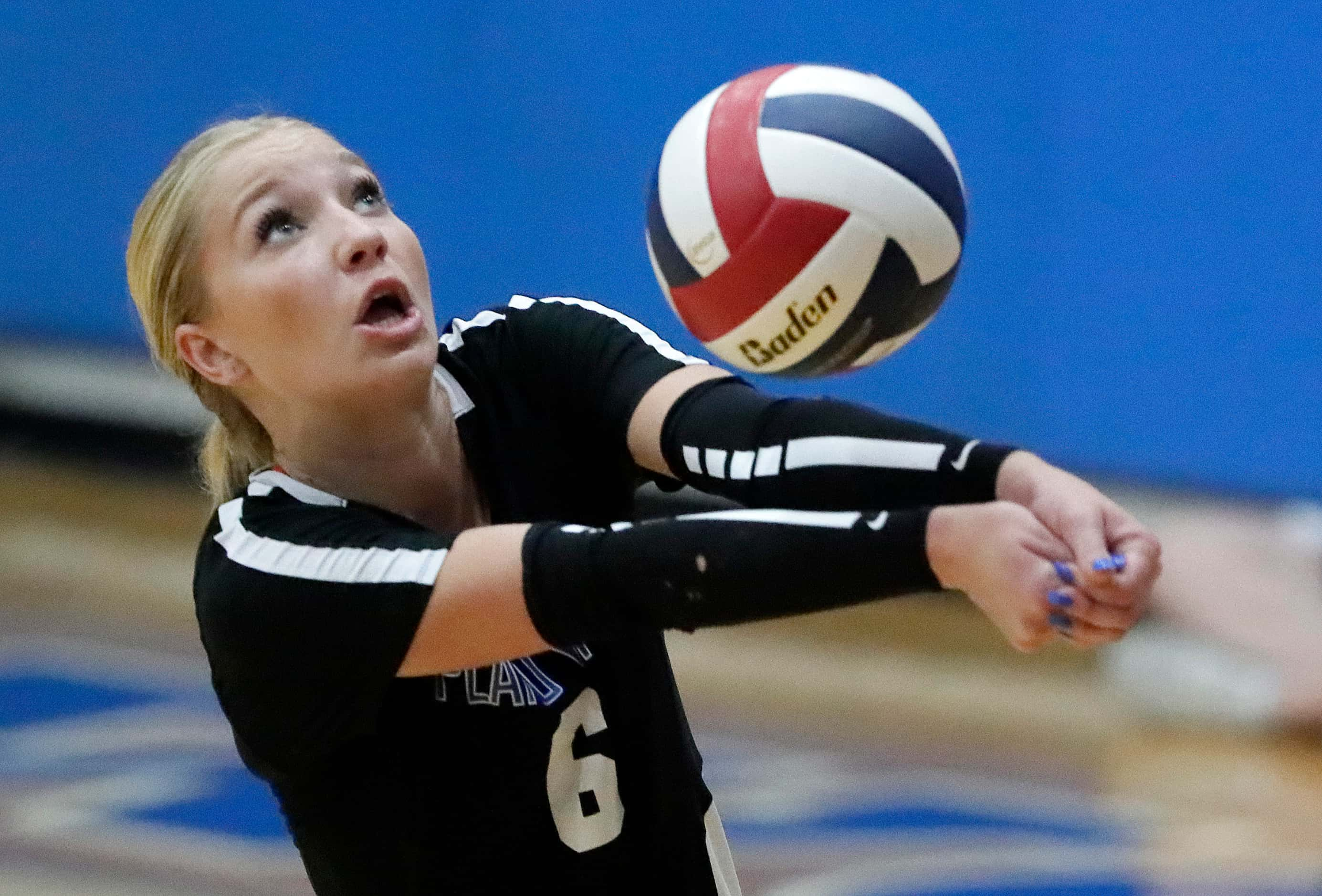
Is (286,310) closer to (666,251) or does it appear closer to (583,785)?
(666,251)

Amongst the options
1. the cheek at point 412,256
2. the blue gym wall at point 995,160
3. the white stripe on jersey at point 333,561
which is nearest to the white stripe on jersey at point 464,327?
the cheek at point 412,256

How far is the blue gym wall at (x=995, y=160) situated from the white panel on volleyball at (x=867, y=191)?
3.26 metres

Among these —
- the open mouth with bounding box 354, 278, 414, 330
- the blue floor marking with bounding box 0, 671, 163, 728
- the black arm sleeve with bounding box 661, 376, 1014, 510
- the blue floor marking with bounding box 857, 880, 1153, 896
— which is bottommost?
the black arm sleeve with bounding box 661, 376, 1014, 510

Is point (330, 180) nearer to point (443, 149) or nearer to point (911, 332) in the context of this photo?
point (911, 332)

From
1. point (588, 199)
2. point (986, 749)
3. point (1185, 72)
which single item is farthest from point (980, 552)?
point (588, 199)

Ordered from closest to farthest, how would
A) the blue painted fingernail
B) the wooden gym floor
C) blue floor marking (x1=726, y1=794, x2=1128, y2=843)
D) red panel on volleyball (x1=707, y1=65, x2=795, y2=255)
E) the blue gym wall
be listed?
1. the blue painted fingernail
2. red panel on volleyball (x1=707, y1=65, x2=795, y2=255)
3. the wooden gym floor
4. blue floor marking (x1=726, y1=794, x2=1128, y2=843)
5. the blue gym wall

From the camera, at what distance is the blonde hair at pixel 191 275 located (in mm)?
2271

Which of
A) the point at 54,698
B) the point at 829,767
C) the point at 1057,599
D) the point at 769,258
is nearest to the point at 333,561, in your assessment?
the point at 769,258

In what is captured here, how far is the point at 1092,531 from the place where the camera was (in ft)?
5.46

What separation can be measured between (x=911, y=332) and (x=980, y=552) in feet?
2.08

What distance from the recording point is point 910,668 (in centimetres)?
560

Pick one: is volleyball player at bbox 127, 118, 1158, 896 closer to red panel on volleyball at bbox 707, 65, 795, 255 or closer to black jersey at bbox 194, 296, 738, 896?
black jersey at bbox 194, 296, 738, 896

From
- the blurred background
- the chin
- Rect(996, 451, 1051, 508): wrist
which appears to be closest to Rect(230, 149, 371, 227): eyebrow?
the chin

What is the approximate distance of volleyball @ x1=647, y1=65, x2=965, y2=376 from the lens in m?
2.10
